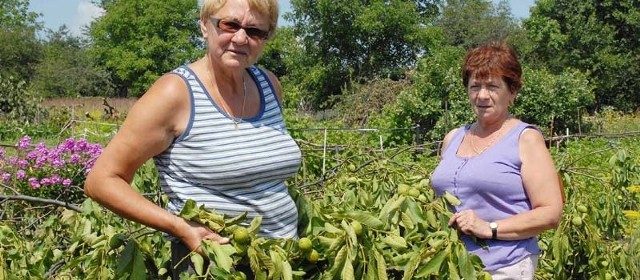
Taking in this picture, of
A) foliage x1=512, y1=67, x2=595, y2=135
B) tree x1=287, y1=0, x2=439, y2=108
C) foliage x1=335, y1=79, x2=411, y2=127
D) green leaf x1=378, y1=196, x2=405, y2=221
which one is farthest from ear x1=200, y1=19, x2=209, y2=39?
tree x1=287, y1=0, x2=439, y2=108

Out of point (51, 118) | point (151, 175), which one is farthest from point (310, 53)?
point (151, 175)

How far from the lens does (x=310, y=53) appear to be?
3003 centimetres

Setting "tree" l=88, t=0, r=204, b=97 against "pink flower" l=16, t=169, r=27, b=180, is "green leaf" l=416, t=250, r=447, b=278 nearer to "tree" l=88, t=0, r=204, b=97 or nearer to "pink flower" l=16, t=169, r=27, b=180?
"pink flower" l=16, t=169, r=27, b=180

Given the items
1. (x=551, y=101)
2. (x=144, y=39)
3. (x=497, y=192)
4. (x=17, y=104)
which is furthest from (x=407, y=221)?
(x=144, y=39)

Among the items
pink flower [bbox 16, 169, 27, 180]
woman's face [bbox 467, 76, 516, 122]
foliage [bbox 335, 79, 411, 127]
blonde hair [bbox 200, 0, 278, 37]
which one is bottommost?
foliage [bbox 335, 79, 411, 127]

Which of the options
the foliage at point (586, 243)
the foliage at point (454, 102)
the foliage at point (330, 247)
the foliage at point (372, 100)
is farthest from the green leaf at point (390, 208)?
the foliage at point (372, 100)

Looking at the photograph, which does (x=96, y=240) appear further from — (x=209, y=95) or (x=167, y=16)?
(x=167, y=16)

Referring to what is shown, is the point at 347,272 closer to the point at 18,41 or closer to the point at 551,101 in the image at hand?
the point at 551,101

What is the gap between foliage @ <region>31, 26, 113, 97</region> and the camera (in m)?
40.7

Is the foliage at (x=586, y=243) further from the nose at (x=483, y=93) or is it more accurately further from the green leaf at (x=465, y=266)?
the green leaf at (x=465, y=266)

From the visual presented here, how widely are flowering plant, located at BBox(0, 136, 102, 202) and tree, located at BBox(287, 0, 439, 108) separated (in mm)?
22118

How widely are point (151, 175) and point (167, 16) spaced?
41.7 metres

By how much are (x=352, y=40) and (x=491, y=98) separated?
2748cm

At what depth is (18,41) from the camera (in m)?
40.7
